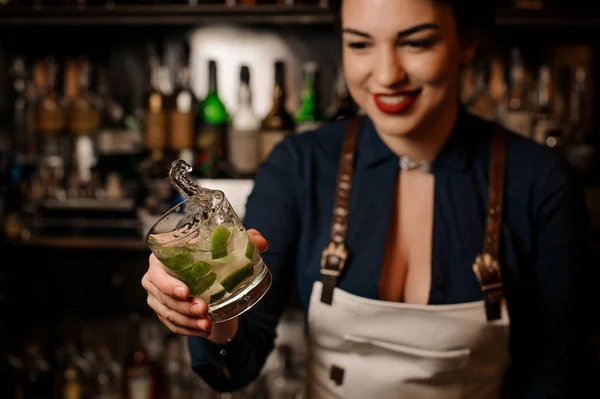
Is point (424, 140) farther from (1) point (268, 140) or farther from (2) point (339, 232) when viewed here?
(1) point (268, 140)

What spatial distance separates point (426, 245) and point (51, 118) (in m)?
1.47

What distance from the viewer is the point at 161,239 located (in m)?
0.78

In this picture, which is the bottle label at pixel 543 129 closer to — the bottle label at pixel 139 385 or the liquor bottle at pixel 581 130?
the liquor bottle at pixel 581 130

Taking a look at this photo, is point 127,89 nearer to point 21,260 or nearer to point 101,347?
point 21,260

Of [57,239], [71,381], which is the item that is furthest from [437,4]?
[71,381]

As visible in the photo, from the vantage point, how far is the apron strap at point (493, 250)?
116cm

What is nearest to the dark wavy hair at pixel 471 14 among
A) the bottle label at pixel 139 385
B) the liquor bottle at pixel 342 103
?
the liquor bottle at pixel 342 103

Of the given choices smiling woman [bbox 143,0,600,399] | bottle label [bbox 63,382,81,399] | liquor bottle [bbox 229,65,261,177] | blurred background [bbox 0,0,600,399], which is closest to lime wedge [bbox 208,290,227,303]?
smiling woman [bbox 143,0,600,399]

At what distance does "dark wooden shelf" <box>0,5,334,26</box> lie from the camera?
195 centimetres

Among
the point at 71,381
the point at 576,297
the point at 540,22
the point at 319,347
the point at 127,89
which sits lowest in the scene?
the point at 71,381

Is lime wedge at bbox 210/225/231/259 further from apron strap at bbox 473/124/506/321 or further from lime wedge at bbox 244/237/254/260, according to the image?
apron strap at bbox 473/124/506/321

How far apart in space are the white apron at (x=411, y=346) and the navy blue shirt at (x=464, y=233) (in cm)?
3

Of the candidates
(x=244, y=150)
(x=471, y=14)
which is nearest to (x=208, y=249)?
(x=471, y=14)

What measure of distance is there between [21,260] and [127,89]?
2.18 ft
